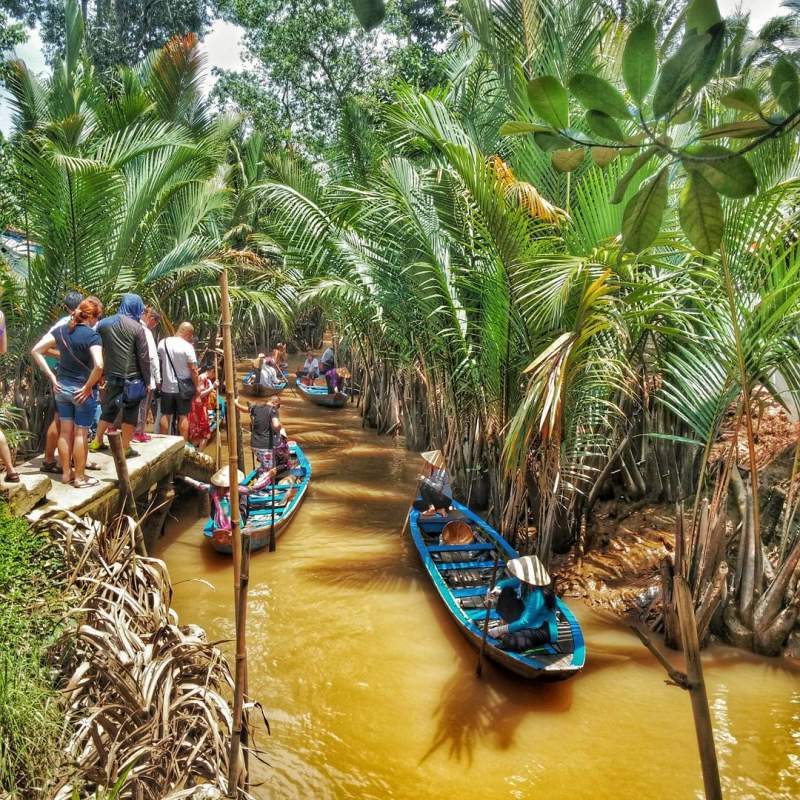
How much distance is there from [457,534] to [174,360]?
4037 mm

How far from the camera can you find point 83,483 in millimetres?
5547

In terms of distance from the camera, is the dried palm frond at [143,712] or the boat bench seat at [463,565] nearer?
the dried palm frond at [143,712]

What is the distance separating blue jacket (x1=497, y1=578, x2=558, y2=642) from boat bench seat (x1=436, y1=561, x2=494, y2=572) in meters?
1.48

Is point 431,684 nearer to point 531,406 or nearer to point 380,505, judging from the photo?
point 531,406

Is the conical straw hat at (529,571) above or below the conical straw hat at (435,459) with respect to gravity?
below

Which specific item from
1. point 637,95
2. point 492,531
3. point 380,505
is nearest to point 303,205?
point 380,505

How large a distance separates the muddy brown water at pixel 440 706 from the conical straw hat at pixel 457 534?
1.69 ft

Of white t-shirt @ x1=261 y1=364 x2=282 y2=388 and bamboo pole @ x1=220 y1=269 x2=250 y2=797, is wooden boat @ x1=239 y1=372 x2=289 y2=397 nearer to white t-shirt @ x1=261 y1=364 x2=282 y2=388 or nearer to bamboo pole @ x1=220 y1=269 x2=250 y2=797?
white t-shirt @ x1=261 y1=364 x2=282 y2=388

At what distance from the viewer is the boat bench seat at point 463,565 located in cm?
672

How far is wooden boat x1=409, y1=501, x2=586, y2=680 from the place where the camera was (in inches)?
198

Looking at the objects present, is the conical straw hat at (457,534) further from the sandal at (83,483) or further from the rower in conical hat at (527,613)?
the sandal at (83,483)

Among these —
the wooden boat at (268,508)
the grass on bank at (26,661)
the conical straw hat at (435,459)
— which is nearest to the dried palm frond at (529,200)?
the conical straw hat at (435,459)

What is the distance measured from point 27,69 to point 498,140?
20.2 ft

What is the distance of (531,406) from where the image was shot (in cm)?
498
